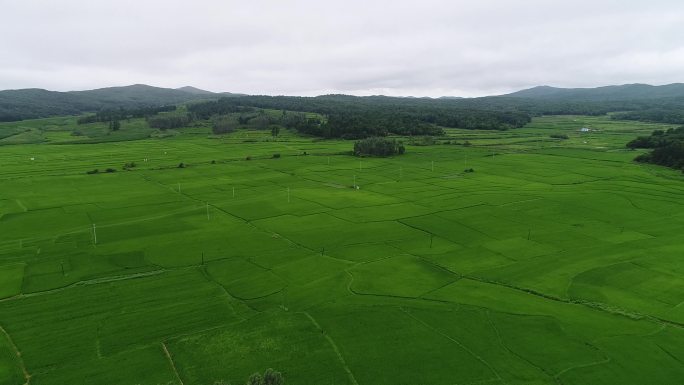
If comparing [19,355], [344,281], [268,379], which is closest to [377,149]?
[344,281]

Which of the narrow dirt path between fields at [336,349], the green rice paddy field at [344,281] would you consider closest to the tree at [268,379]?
the green rice paddy field at [344,281]

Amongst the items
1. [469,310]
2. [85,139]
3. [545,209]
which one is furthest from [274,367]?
[85,139]

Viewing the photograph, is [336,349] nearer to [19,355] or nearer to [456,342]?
[456,342]

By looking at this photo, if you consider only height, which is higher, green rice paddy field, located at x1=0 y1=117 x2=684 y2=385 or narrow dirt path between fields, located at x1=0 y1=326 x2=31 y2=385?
green rice paddy field, located at x1=0 y1=117 x2=684 y2=385

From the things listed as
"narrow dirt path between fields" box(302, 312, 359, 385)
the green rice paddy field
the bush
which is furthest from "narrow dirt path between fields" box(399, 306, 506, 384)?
the bush

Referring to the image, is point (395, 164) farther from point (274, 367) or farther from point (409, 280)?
point (274, 367)

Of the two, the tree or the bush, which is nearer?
the tree

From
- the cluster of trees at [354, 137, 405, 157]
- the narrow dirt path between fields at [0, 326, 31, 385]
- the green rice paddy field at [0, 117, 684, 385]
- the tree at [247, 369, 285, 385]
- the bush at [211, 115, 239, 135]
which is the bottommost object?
the narrow dirt path between fields at [0, 326, 31, 385]

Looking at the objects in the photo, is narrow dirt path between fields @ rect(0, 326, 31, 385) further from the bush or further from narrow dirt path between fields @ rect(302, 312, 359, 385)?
the bush
